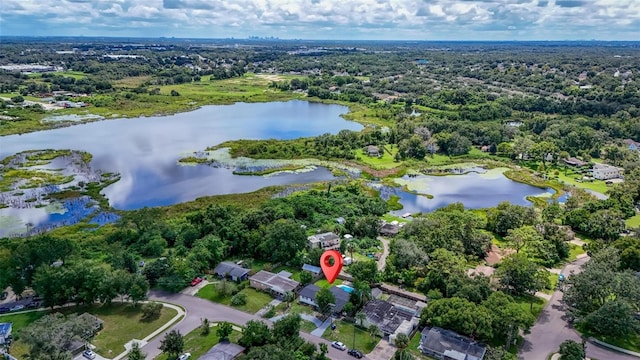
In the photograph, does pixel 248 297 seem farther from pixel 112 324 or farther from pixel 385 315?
pixel 385 315

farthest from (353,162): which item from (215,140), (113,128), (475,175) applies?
(113,128)

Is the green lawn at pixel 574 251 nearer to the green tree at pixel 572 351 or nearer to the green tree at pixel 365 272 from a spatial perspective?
the green tree at pixel 572 351

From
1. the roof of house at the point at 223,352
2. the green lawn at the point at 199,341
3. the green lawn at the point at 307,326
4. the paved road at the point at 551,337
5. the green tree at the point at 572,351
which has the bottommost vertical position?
the paved road at the point at 551,337

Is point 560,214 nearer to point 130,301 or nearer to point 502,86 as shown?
point 130,301

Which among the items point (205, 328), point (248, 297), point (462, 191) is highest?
point (205, 328)

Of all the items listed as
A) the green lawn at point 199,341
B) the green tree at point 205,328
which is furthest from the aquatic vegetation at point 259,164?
the green lawn at point 199,341

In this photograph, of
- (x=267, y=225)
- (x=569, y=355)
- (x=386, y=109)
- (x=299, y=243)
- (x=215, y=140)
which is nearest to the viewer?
(x=569, y=355)

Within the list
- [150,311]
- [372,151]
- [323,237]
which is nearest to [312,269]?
[323,237]
